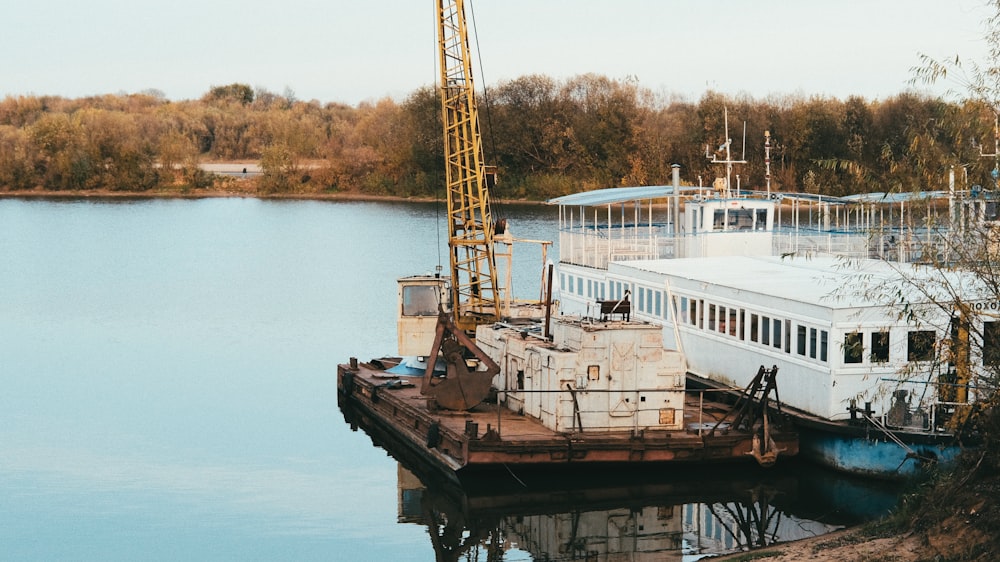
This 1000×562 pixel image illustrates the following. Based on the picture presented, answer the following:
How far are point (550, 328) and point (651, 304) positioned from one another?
275cm

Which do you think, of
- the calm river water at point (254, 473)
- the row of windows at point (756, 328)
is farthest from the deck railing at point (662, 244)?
the calm river water at point (254, 473)

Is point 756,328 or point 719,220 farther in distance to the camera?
point 719,220

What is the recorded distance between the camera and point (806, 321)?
25.4 metres

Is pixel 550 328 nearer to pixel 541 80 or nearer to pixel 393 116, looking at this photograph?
pixel 541 80

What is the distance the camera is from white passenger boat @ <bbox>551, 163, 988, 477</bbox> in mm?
23875

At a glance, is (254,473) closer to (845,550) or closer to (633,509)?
(633,509)

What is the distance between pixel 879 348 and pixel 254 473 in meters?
13.0

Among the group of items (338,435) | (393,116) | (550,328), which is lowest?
(338,435)

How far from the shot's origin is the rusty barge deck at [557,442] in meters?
24.3

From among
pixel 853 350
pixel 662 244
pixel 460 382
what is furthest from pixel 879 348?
pixel 662 244

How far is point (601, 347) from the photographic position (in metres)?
24.9

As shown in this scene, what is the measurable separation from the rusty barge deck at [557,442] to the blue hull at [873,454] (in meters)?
0.64

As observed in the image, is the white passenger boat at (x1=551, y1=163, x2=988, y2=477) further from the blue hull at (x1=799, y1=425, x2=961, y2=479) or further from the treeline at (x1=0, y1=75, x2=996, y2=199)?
the treeline at (x1=0, y1=75, x2=996, y2=199)

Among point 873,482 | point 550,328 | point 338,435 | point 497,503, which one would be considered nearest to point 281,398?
point 338,435
